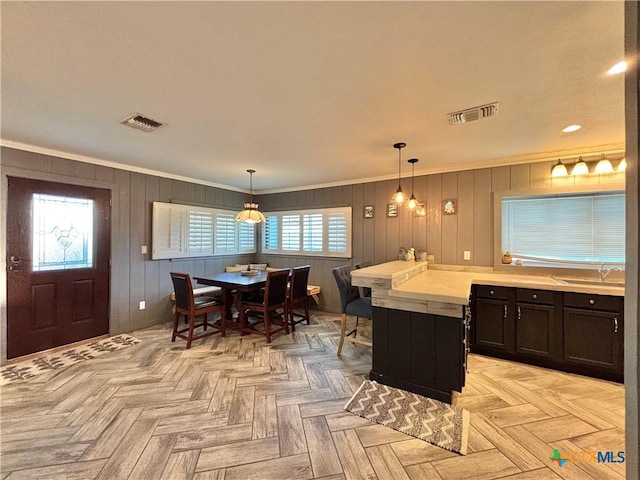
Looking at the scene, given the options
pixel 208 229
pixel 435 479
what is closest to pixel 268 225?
pixel 208 229

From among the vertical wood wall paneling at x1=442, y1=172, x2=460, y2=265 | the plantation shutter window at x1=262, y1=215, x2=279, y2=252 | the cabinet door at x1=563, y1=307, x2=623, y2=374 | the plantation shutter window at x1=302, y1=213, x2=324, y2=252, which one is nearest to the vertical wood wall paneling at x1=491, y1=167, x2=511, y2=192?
the vertical wood wall paneling at x1=442, y1=172, x2=460, y2=265

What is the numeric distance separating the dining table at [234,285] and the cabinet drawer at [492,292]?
2.68 metres

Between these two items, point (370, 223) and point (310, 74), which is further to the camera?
point (370, 223)

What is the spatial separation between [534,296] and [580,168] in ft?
5.20

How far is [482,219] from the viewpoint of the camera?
3.76 m

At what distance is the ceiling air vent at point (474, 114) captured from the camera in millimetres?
→ 2156

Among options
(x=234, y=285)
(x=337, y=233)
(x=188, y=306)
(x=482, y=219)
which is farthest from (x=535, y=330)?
(x=188, y=306)

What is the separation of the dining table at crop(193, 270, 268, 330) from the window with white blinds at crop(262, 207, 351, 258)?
4.41 ft

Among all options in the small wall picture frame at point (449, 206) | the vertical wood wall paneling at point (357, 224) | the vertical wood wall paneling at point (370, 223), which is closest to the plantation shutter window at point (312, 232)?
the vertical wood wall paneling at point (357, 224)

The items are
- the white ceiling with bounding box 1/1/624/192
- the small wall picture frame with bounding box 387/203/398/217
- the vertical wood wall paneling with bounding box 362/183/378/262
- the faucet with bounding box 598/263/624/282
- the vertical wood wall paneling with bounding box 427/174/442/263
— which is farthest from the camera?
the vertical wood wall paneling with bounding box 362/183/378/262

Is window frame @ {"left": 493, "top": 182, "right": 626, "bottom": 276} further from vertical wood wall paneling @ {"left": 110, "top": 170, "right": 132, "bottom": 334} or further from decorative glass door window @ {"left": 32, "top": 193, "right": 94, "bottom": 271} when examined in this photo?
decorative glass door window @ {"left": 32, "top": 193, "right": 94, "bottom": 271}

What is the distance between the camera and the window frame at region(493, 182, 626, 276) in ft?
10.1

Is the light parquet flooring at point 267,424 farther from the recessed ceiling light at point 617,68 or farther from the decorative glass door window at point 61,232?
the recessed ceiling light at point 617,68

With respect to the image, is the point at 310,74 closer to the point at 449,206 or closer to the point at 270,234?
the point at 449,206
